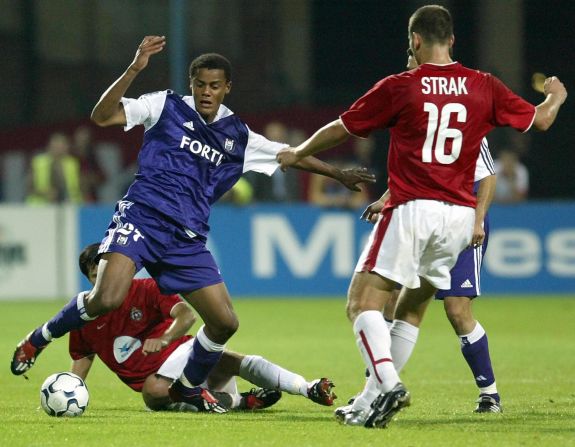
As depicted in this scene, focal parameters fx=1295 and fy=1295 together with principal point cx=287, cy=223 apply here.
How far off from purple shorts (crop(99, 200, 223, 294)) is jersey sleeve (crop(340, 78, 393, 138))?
140cm

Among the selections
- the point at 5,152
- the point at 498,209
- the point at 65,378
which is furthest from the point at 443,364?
the point at 5,152

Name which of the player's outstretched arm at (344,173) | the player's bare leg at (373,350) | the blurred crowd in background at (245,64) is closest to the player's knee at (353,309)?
the player's bare leg at (373,350)

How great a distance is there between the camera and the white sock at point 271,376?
7613mm

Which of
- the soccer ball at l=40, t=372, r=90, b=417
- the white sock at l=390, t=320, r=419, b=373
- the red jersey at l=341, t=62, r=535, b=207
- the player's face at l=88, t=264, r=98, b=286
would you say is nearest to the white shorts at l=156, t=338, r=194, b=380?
the soccer ball at l=40, t=372, r=90, b=417

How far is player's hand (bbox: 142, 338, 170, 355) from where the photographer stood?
24.4 feet

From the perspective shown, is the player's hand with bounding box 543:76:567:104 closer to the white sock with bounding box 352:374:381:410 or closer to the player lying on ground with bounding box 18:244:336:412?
the white sock with bounding box 352:374:381:410

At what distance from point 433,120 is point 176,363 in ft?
7.41

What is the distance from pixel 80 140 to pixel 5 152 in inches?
85.2

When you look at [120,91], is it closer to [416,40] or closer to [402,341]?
[416,40]

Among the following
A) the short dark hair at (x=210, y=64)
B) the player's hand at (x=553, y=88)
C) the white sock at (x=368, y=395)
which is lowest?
the white sock at (x=368, y=395)

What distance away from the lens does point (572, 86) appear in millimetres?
20344

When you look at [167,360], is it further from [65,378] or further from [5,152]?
[5,152]

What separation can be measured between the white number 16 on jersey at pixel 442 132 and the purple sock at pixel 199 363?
1.76 meters

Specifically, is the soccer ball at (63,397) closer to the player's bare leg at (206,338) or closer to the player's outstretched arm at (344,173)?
the player's bare leg at (206,338)
